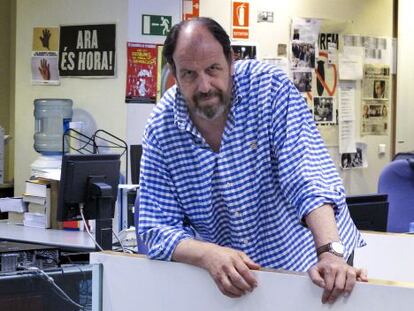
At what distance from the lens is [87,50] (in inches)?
202

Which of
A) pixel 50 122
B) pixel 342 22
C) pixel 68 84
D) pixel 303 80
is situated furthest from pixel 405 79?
pixel 50 122

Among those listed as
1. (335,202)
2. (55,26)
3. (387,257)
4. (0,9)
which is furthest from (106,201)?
(0,9)

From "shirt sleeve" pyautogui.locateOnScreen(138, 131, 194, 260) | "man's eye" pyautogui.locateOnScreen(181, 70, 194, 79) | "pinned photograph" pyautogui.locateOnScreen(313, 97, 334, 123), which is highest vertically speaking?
"pinned photograph" pyautogui.locateOnScreen(313, 97, 334, 123)

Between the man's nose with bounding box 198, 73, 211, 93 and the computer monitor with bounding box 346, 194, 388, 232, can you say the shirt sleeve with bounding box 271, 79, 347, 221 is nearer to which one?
the man's nose with bounding box 198, 73, 211, 93

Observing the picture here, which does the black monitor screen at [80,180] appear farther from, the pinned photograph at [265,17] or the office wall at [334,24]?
the pinned photograph at [265,17]

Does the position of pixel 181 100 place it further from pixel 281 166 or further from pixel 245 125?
pixel 281 166

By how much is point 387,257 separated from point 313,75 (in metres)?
3.22

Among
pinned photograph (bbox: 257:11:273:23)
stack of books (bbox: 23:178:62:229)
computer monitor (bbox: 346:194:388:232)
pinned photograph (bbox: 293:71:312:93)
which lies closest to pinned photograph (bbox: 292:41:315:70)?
pinned photograph (bbox: 293:71:312:93)

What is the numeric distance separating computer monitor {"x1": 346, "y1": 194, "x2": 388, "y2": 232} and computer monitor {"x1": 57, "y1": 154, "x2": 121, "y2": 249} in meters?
1.08

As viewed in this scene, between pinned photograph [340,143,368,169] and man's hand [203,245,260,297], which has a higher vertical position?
pinned photograph [340,143,368,169]

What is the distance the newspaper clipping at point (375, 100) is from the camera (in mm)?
5918

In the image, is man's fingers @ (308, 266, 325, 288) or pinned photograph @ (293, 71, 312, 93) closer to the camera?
man's fingers @ (308, 266, 325, 288)

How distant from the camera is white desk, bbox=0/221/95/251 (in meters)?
3.75

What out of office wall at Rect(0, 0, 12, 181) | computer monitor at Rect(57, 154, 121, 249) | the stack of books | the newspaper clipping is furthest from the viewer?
office wall at Rect(0, 0, 12, 181)
